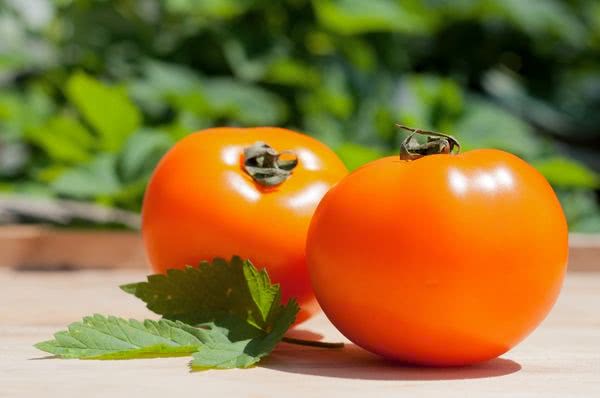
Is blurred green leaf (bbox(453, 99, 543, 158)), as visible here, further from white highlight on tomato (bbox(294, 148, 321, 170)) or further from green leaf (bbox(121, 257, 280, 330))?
green leaf (bbox(121, 257, 280, 330))

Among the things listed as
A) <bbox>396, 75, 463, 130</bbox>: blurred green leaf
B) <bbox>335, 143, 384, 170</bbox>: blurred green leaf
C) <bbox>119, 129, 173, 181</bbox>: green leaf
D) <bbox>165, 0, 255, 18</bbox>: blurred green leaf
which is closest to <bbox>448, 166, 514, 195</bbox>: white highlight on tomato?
<bbox>335, 143, 384, 170</bbox>: blurred green leaf

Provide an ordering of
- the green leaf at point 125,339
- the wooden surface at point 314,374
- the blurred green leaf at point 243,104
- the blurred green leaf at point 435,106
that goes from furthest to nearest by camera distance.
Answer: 1. the blurred green leaf at point 243,104
2. the blurred green leaf at point 435,106
3. the green leaf at point 125,339
4. the wooden surface at point 314,374

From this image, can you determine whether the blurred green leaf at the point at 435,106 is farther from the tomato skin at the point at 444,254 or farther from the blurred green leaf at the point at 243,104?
the tomato skin at the point at 444,254

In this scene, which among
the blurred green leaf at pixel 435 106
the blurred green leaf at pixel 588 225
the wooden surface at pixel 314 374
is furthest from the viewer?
the blurred green leaf at pixel 435 106

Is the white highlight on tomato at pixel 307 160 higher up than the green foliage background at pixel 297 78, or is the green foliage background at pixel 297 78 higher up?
the green foliage background at pixel 297 78

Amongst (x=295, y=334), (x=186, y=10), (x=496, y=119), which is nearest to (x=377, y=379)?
(x=295, y=334)

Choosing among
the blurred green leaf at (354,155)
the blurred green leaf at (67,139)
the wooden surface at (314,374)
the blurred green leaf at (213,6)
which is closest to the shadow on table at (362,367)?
the wooden surface at (314,374)

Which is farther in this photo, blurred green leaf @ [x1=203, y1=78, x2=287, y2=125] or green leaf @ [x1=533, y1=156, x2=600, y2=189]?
blurred green leaf @ [x1=203, y1=78, x2=287, y2=125]
